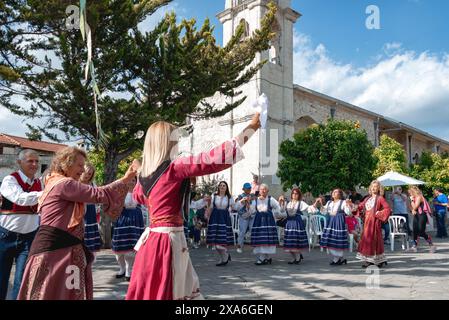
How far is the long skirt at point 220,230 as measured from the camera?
9.07 meters

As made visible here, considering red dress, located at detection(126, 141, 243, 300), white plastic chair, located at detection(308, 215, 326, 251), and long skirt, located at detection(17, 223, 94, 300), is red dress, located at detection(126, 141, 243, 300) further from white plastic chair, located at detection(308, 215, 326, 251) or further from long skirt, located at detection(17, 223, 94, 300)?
white plastic chair, located at detection(308, 215, 326, 251)

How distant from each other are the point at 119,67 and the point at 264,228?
5.52 meters

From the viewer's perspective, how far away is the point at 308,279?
6.96 meters

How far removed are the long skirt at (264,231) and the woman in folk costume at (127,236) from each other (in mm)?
2890

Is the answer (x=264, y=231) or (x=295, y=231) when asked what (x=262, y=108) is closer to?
(x=264, y=231)

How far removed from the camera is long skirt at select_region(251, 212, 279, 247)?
29.9 feet

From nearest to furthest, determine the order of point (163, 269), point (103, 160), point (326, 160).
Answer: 1. point (163, 269)
2. point (103, 160)
3. point (326, 160)

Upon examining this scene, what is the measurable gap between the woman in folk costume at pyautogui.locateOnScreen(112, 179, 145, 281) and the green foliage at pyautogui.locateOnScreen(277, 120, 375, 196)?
13.3 metres

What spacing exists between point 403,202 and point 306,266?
252 inches

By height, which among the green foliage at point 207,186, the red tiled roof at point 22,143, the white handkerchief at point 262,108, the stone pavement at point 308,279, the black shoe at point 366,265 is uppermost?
the red tiled roof at point 22,143

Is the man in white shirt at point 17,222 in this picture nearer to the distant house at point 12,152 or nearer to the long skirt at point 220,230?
the long skirt at point 220,230

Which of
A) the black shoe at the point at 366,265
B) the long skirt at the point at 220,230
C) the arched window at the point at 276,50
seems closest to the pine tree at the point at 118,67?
the long skirt at the point at 220,230

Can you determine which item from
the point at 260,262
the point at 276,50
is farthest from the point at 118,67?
the point at 276,50

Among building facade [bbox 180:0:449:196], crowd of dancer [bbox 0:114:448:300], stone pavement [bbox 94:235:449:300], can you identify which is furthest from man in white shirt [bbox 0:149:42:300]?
building facade [bbox 180:0:449:196]
